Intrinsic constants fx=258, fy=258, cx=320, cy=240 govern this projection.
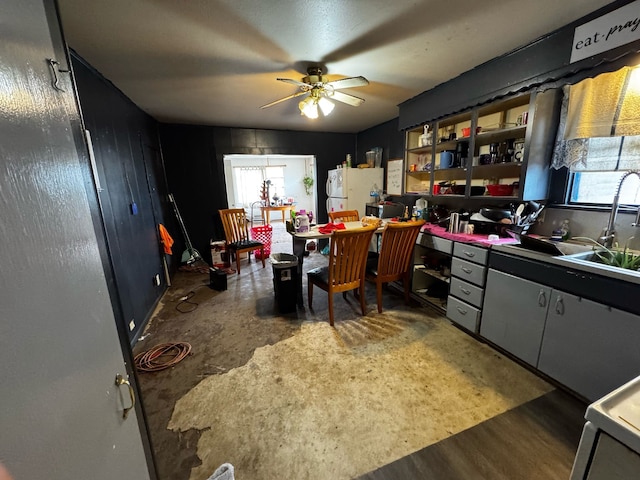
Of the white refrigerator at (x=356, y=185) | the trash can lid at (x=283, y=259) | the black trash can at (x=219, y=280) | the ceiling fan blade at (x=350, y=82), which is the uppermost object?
the ceiling fan blade at (x=350, y=82)

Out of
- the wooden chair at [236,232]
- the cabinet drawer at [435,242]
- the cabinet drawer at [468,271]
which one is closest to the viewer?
the cabinet drawer at [468,271]

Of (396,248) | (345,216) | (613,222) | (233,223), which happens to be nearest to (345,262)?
(396,248)

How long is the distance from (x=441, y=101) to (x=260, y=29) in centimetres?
202

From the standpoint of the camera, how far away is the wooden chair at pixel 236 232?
13.6 feet

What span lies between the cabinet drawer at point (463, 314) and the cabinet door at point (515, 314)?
0.19ft

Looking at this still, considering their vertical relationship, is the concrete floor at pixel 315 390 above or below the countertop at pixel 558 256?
below

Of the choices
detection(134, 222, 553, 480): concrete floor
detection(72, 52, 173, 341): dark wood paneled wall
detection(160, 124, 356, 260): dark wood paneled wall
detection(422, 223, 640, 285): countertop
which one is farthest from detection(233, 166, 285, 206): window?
detection(422, 223, 640, 285): countertop

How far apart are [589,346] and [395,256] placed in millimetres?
1494

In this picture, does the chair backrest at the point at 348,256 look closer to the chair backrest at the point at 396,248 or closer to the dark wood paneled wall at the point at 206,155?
the chair backrest at the point at 396,248

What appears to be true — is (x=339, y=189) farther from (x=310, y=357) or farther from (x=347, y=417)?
(x=347, y=417)

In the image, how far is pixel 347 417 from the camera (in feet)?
5.23

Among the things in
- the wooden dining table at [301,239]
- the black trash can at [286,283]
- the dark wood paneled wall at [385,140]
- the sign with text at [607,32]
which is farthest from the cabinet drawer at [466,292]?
the dark wood paneled wall at [385,140]

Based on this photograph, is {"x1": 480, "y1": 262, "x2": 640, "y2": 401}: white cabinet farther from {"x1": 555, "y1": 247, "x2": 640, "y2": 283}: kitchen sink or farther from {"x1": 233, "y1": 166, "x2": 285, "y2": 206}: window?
{"x1": 233, "y1": 166, "x2": 285, "y2": 206}: window

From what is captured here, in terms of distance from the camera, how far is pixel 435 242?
2.66 metres
